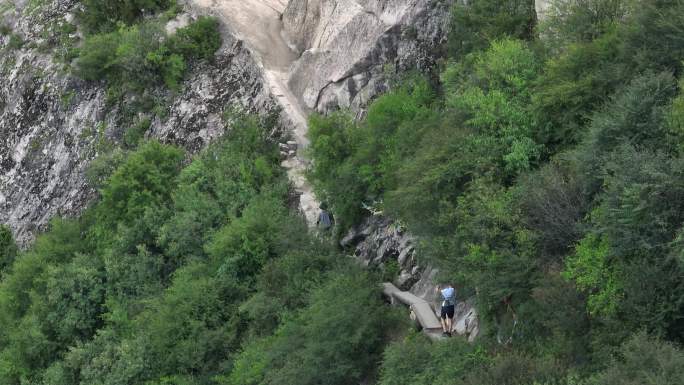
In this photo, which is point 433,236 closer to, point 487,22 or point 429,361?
point 429,361

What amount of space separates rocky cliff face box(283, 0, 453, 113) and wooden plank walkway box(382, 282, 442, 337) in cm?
901

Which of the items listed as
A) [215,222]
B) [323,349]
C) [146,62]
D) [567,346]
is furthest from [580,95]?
[146,62]

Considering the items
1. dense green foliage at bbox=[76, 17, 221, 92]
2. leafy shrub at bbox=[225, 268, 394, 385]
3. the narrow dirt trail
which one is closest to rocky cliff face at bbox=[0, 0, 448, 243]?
the narrow dirt trail

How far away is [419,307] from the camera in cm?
2147

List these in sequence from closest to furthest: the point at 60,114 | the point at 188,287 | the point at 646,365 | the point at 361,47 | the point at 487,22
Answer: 1. the point at 646,365
2. the point at 487,22
3. the point at 188,287
4. the point at 361,47
5. the point at 60,114

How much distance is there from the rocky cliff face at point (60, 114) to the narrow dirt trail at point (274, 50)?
24.2 inches

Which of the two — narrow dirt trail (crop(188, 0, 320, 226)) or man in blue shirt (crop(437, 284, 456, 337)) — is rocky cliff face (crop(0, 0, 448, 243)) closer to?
narrow dirt trail (crop(188, 0, 320, 226))

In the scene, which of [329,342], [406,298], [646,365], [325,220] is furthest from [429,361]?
[325,220]

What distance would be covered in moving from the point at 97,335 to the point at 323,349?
12.4 m

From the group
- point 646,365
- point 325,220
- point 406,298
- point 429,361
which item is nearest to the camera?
point 646,365

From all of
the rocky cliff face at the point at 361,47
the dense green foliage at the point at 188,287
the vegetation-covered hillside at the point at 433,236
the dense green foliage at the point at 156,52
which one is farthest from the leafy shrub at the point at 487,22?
the dense green foliage at the point at 156,52

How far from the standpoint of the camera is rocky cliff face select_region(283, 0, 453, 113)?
28970 mm

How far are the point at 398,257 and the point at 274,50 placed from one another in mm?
14812

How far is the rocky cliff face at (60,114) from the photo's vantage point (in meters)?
34.5
